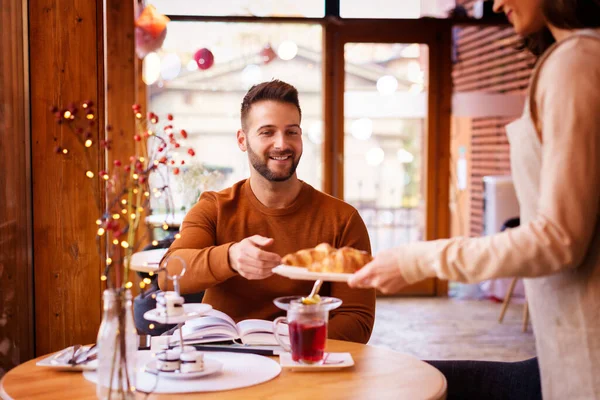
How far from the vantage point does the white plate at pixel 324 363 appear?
1929mm

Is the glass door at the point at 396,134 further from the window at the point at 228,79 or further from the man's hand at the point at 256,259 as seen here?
the man's hand at the point at 256,259

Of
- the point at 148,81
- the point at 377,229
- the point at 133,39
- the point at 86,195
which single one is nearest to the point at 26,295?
the point at 86,195

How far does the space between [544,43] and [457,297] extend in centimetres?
643

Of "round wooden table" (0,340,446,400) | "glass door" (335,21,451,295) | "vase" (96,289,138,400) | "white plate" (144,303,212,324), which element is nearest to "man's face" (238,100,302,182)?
"round wooden table" (0,340,446,400)

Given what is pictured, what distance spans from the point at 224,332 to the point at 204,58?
5.80 meters

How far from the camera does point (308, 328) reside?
1.91m

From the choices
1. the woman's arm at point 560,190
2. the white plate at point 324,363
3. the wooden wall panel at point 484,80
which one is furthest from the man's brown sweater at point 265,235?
the wooden wall panel at point 484,80

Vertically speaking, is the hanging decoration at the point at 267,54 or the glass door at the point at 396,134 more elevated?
the hanging decoration at the point at 267,54

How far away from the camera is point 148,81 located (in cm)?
704

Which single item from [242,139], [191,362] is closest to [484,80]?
[242,139]

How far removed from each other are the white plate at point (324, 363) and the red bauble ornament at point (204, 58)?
593 cm

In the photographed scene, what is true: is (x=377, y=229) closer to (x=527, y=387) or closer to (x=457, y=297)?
(x=457, y=297)

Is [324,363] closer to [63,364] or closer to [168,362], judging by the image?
[168,362]

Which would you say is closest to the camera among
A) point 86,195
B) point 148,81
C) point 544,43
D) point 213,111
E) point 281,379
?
point 544,43
